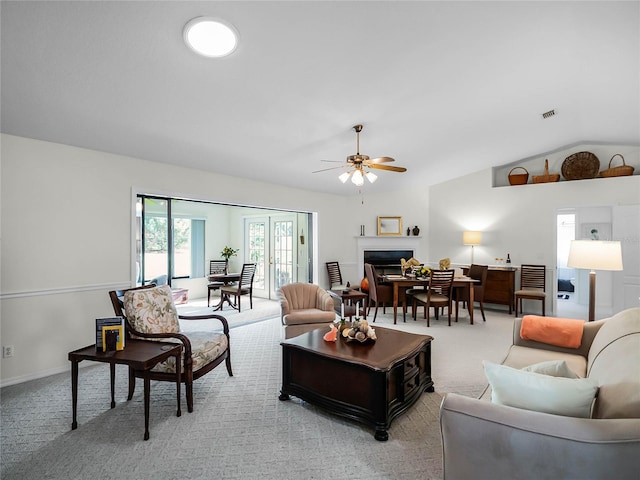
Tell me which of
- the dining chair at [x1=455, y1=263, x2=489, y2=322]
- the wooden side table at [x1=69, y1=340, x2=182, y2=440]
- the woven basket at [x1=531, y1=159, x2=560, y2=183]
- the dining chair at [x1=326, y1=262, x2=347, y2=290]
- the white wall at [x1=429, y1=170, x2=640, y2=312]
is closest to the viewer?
the wooden side table at [x1=69, y1=340, x2=182, y2=440]

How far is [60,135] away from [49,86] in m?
0.77

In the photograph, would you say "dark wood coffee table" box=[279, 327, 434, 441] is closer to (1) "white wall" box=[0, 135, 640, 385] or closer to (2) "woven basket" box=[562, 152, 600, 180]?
(1) "white wall" box=[0, 135, 640, 385]

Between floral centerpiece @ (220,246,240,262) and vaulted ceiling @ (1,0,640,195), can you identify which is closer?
vaulted ceiling @ (1,0,640,195)

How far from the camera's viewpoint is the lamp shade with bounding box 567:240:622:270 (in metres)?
2.78

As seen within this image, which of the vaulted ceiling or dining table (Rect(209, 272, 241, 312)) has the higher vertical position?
the vaulted ceiling

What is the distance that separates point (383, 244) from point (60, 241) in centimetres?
564

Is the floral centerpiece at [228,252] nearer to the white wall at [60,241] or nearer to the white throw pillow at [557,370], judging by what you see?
the white wall at [60,241]

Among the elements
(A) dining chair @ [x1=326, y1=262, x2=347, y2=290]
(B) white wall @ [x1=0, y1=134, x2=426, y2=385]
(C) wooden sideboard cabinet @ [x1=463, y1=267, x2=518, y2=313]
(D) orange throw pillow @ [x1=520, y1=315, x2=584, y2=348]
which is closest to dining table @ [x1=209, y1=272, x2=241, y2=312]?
(A) dining chair @ [x1=326, y1=262, x2=347, y2=290]

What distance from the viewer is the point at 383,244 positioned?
7223 mm

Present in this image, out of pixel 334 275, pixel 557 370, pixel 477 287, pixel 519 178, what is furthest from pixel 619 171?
pixel 557 370

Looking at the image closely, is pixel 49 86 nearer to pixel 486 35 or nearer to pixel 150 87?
pixel 150 87

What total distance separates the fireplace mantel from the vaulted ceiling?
2971 mm

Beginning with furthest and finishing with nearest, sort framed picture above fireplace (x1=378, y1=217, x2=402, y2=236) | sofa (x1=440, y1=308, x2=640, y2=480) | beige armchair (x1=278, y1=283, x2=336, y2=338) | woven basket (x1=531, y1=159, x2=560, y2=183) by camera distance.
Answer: framed picture above fireplace (x1=378, y1=217, x2=402, y2=236) < woven basket (x1=531, y1=159, x2=560, y2=183) < beige armchair (x1=278, y1=283, x2=336, y2=338) < sofa (x1=440, y1=308, x2=640, y2=480)

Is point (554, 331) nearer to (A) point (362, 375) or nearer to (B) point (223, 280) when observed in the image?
(A) point (362, 375)
